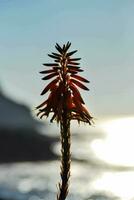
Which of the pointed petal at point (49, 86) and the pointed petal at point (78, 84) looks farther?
the pointed petal at point (49, 86)

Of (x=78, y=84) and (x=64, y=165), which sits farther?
(x=78, y=84)

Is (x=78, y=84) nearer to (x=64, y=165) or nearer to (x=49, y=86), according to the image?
(x=49, y=86)

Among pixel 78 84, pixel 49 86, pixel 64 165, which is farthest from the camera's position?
pixel 49 86

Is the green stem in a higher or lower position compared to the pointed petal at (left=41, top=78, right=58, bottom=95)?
lower

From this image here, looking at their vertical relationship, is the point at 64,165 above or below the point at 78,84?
below

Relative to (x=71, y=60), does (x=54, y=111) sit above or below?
below

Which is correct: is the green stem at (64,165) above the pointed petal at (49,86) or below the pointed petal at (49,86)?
below

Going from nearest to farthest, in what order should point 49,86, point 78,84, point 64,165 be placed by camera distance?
point 64,165
point 78,84
point 49,86

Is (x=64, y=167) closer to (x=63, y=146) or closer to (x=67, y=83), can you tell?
(x=63, y=146)

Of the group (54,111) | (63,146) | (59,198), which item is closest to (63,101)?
(54,111)

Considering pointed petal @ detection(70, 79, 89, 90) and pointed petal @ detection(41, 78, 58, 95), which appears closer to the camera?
pointed petal @ detection(70, 79, 89, 90)

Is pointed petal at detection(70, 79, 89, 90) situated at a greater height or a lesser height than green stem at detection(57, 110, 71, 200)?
greater
